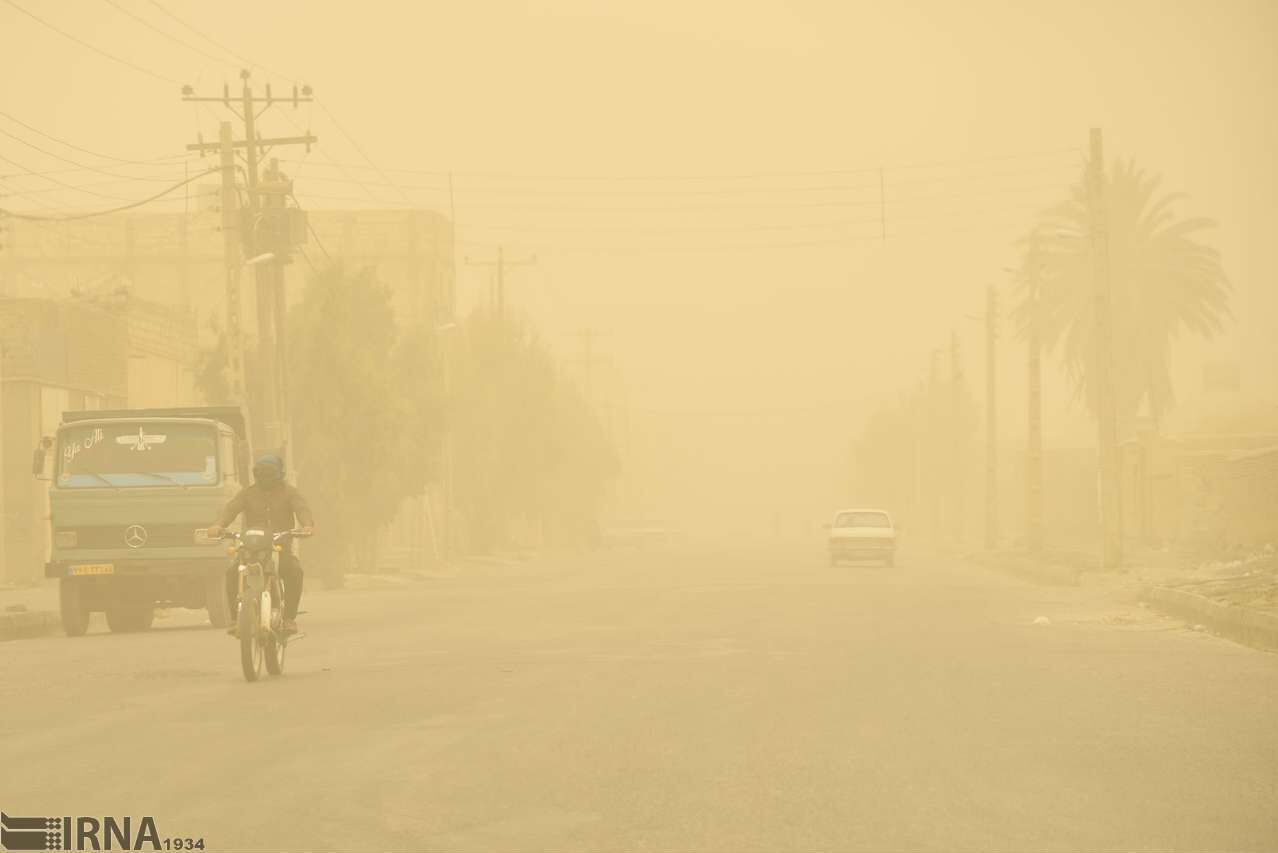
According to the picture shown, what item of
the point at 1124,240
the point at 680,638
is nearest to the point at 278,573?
the point at 680,638

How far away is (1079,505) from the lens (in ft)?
246

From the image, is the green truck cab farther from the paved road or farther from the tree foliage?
the tree foliage

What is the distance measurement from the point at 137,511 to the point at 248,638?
9.27 metres

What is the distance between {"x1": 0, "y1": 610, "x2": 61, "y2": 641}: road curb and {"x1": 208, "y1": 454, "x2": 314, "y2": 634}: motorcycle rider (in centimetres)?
988

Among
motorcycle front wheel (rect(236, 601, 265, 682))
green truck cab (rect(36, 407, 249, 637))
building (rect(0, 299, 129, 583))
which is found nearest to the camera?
motorcycle front wheel (rect(236, 601, 265, 682))

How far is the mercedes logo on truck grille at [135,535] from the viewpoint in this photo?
24.9 meters

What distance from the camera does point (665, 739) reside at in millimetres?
12102

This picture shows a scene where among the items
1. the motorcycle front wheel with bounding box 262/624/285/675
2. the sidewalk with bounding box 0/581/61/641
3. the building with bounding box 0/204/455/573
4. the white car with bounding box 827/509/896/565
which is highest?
the building with bounding box 0/204/455/573

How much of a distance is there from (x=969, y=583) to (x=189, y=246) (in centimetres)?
5571

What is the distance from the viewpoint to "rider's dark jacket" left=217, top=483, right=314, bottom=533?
56.5ft

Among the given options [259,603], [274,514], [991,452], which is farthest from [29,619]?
[991,452]

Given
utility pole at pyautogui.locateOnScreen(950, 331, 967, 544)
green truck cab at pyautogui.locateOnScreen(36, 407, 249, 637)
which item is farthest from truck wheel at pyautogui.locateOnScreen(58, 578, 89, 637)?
utility pole at pyautogui.locateOnScreen(950, 331, 967, 544)

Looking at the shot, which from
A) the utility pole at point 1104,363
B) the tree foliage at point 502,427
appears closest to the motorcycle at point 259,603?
the utility pole at point 1104,363

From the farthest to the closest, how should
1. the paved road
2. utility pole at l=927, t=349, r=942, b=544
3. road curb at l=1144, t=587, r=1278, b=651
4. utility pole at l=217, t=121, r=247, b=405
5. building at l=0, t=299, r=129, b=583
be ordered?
utility pole at l=927, t=349, r=942, b=544 → building at l=0, t=299, r=129, b=583 → utility pole at l=217, t=121, r=247, b=405 → road curb at l=1144, t=587, r=1278, b=651 → the paved road
